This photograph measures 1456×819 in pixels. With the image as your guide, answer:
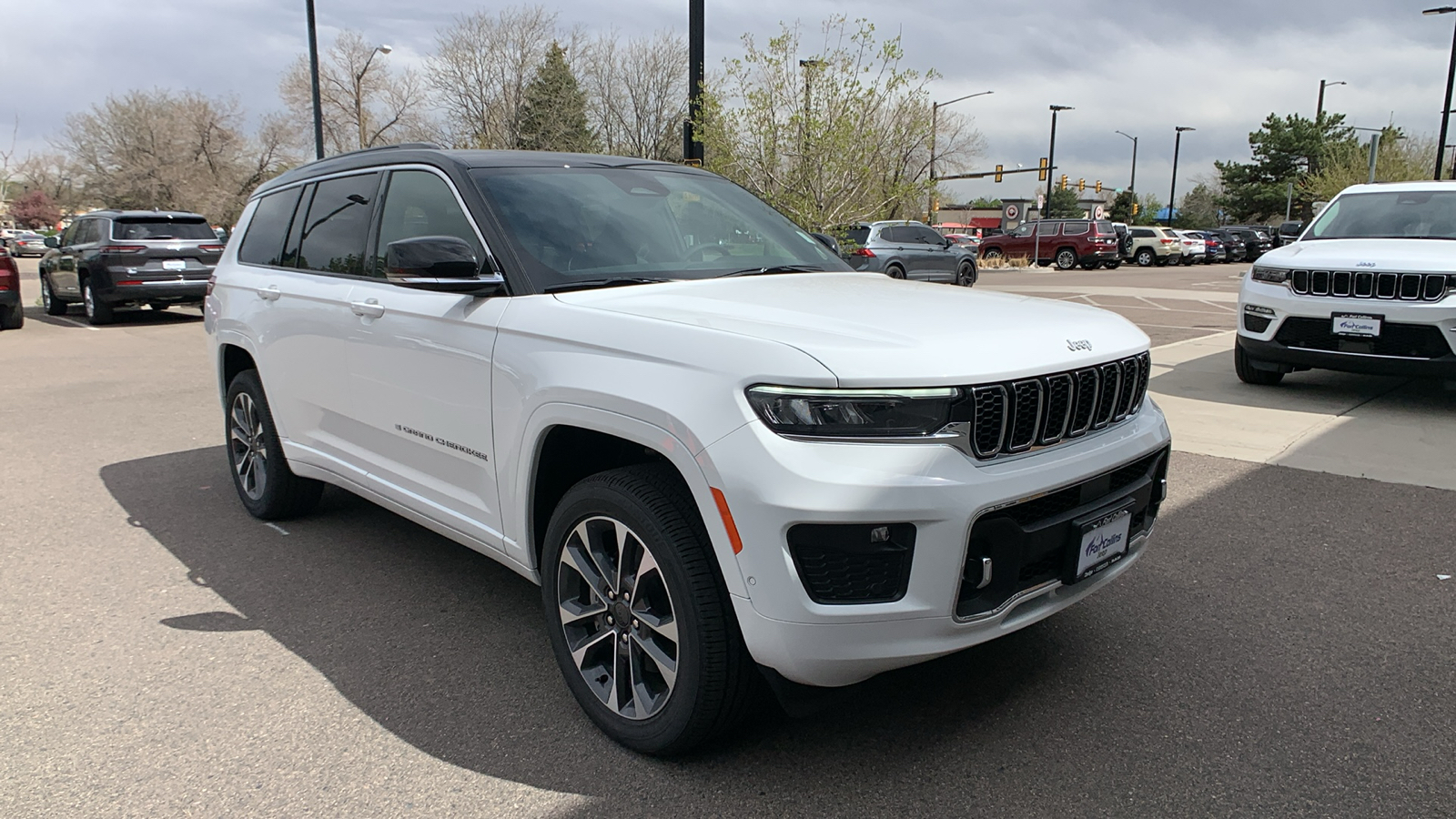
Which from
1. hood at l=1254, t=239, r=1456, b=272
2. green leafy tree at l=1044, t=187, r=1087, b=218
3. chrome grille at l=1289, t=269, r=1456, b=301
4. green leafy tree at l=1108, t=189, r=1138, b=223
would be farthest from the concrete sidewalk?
green leafy tree at l=1044, t=187, r=1087, b=218

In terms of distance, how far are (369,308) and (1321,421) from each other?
6.59 metres

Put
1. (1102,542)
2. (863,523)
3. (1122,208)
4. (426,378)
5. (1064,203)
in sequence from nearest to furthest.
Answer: (863,523), (1102,542), (426,378), (1122,208), (1064,203)

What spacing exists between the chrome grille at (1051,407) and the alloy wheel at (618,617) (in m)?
0.92

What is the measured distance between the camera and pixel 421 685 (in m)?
3.23

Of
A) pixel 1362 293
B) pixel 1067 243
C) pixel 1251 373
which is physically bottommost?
pixel 1251 373

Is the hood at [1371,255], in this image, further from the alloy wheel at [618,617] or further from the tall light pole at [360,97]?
the tall light pole at [360,97]

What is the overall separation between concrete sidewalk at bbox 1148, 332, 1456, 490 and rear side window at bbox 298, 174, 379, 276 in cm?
510

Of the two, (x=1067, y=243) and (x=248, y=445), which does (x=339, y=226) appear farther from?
(x=1067, y=243)

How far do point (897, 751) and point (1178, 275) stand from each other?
32035 millimetres

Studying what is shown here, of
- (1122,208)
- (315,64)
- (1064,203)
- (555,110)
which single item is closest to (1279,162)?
(1122,208)

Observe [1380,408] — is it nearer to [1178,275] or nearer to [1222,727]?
[1222,727]

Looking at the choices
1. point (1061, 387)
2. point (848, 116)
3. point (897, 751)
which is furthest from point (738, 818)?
point (848, 116)

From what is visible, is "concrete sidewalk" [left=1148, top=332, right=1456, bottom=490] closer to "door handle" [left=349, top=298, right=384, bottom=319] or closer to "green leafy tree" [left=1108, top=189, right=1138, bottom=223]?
"door handle" [left=349, top=298, right=384, bottom=319]

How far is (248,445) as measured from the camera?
5055 mm
